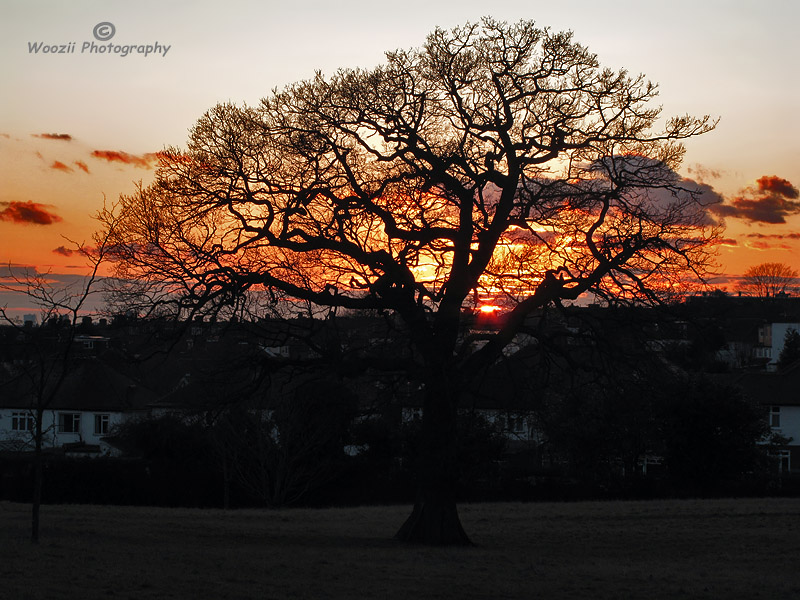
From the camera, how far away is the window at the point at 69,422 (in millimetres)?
59875

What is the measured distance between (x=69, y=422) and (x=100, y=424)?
7.06ft

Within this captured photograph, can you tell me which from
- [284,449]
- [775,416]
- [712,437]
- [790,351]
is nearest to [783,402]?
[775,416]

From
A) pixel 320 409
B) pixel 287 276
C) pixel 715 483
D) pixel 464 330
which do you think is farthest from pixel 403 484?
pixel 287 276

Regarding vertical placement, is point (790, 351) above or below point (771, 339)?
below

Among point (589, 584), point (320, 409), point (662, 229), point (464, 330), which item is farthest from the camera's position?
point (320, 409)

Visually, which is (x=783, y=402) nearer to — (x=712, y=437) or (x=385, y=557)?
(x=712, y=437)

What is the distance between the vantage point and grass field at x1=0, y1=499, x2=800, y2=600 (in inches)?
525

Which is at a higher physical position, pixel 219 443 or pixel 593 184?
pixel 593 184

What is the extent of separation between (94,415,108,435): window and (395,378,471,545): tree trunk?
146 feet

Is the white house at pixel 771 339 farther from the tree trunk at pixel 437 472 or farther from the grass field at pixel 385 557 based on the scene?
the tree trunk at pixel 437 472

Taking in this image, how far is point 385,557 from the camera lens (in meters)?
17.5

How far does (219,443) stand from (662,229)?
88.9 feet

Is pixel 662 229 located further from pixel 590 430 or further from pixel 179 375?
pixel 179 375

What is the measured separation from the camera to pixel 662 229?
1819 cm
